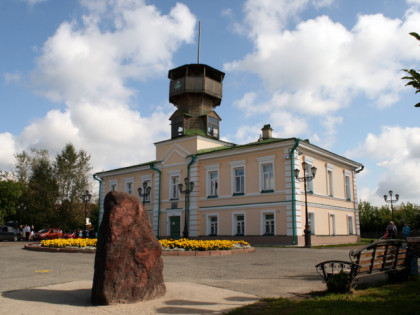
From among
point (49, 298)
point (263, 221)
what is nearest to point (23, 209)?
point (263, 221)

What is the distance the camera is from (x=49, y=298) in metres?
6.98

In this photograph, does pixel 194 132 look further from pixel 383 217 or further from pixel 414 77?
pixel 383 217

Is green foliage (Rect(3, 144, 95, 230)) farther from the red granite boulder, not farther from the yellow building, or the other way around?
the red granite boulder

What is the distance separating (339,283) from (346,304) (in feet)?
3.27

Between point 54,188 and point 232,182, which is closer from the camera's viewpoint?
point 232,182

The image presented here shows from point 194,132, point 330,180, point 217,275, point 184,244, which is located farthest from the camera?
point 194,132

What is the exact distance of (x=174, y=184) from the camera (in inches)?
1245

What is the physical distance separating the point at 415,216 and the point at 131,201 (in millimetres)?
51250

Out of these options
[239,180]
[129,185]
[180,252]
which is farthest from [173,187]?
[180,252]

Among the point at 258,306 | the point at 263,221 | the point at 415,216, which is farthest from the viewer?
the point at 415,216

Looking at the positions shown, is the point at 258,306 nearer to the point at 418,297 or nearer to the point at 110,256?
the point at 110,256

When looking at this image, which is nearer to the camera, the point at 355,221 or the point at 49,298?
the point at 49,298

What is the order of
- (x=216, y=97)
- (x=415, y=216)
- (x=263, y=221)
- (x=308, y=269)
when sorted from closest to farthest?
(x=308, y=269) < (x=263, y=221) < (x=216, y=97) < (x=415, y=216)

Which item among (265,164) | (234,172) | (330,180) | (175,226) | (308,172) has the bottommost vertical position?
(175,226)
